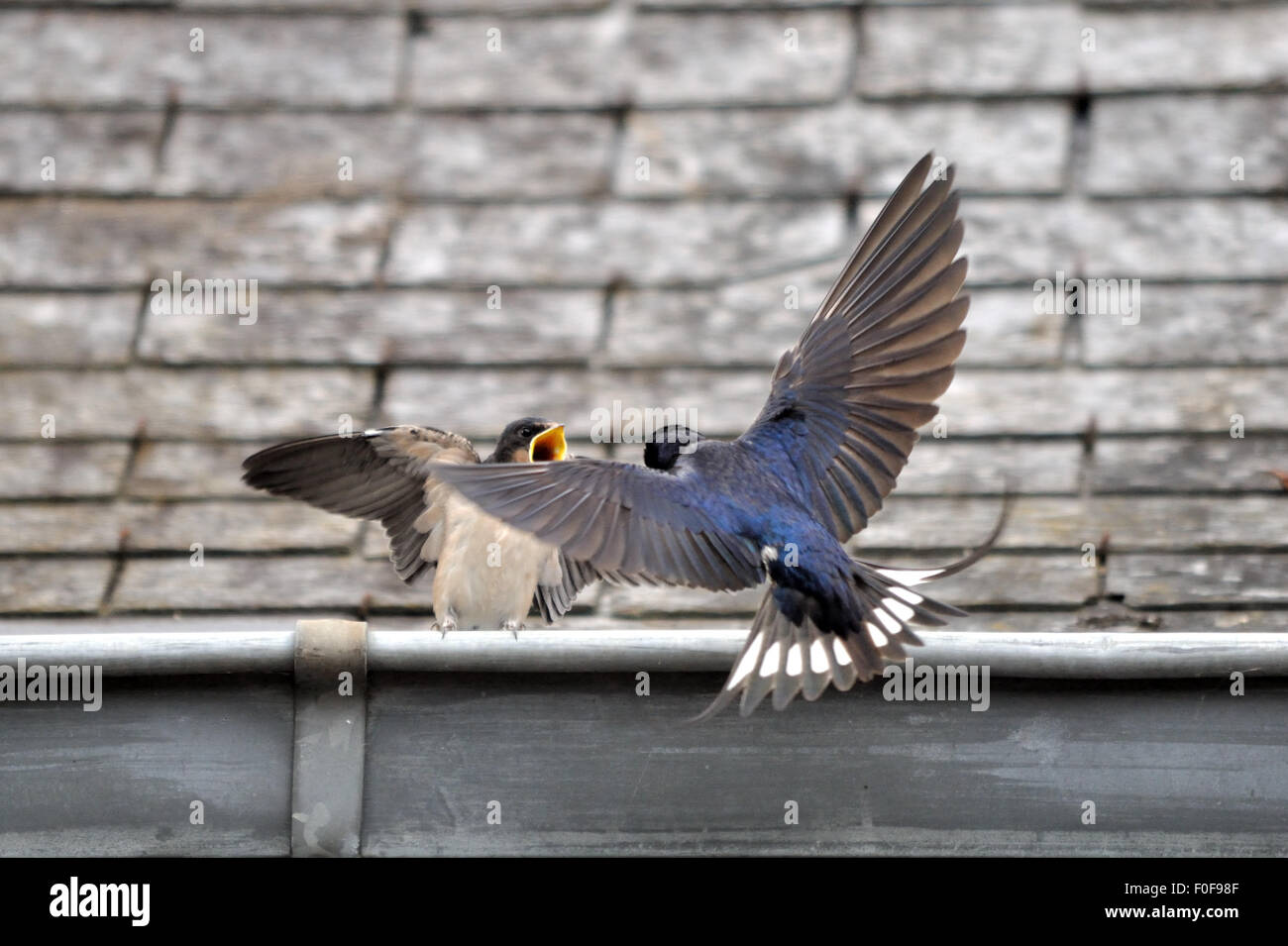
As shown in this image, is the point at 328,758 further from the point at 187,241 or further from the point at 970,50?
the point at 970,50

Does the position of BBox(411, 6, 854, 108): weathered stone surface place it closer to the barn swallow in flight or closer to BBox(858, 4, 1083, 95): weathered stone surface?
BBox(858, 4, 1083, 95): weathered stone surface

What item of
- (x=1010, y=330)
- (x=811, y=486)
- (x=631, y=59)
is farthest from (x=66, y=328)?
(x=1010, y=330)

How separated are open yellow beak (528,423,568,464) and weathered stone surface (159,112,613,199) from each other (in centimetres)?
86

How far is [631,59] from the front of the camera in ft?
13.9

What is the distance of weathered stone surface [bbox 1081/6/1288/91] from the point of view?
159 inches

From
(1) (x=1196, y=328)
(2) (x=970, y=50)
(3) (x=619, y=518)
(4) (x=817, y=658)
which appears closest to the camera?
(4) (x=817, y=658)

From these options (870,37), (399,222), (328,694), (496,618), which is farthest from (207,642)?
(870,37)

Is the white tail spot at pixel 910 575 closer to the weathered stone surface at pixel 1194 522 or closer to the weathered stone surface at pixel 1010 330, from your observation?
the weathered stone surface at pixel 1194 522

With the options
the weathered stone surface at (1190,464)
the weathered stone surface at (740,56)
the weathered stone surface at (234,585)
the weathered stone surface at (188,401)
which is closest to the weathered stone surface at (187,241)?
the weathered stone surface at (188,401)

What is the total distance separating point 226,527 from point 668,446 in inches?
33.1

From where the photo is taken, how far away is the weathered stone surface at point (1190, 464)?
10.4 ft

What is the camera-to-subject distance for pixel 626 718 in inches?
92.2

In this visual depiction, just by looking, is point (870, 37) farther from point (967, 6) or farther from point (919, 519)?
point (919, 519)

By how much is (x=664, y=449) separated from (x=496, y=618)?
657 mm
